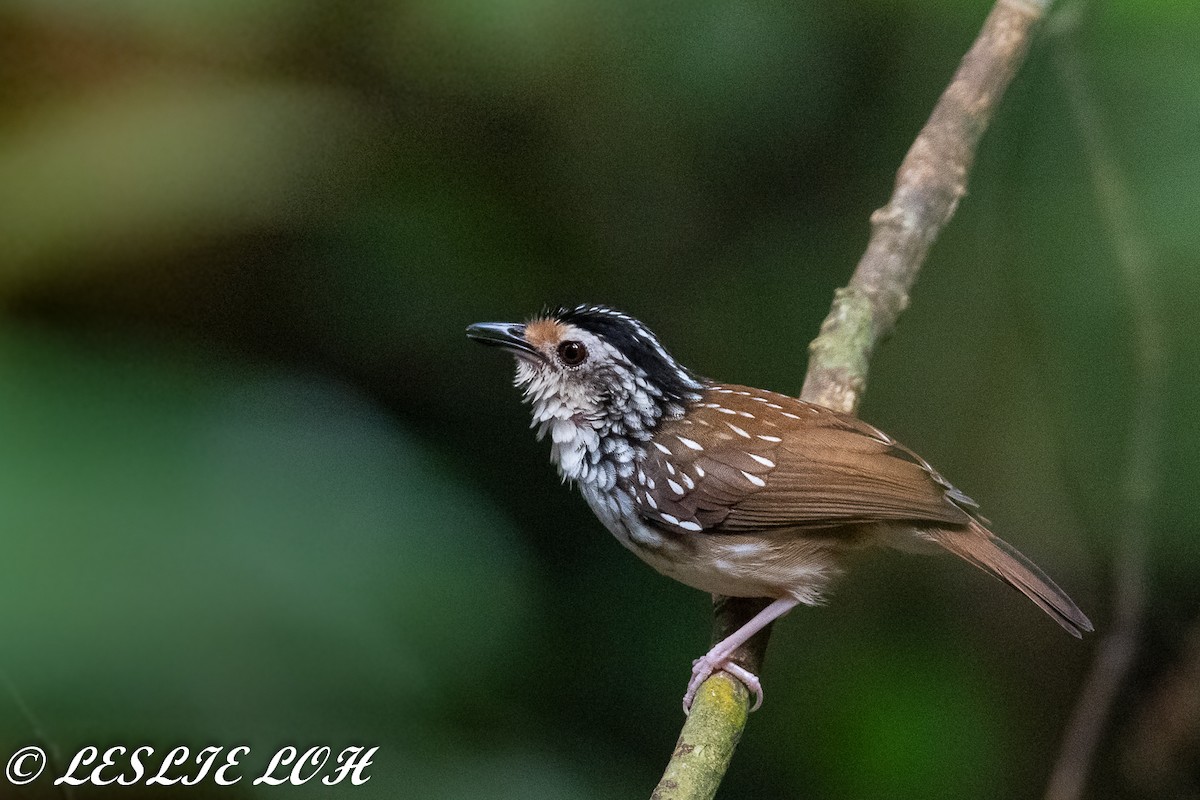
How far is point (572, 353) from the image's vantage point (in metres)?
2.99

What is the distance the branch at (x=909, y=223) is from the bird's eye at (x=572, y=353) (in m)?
0.64

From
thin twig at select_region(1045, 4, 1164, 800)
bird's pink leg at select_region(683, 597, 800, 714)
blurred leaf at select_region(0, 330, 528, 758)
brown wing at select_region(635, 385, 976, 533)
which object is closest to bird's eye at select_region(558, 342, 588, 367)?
brown wing at select_region(635, 385, 976, 533)

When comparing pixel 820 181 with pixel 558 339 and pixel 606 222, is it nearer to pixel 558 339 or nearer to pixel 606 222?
pixel 606 222

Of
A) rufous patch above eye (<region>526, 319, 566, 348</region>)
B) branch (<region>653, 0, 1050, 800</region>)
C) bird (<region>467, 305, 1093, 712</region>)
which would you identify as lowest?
bird (<region>467, 305, 1093, 712</region>)

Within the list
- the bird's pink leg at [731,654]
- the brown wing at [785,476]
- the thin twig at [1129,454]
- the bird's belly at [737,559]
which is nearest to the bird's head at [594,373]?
the brown wing at [785,476]

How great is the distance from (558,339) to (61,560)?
1.34 m

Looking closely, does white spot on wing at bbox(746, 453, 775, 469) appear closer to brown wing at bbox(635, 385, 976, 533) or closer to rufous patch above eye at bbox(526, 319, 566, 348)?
brown wing at bbox(635, 385, 976, 533)

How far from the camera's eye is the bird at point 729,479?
8.69ft

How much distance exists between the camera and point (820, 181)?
401cm

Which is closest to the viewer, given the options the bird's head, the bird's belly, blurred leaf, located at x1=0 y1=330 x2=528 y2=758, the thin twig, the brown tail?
blurred leaf, located at x1=0 y1=330 x2=528 y2=758

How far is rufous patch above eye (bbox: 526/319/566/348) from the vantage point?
3004 millimetres

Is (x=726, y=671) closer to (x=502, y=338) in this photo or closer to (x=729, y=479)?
(x=729, y=479)

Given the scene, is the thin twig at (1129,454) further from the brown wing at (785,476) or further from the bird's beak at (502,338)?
the bird's beak at (502,338)

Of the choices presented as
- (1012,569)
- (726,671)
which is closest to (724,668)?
(726,671)
